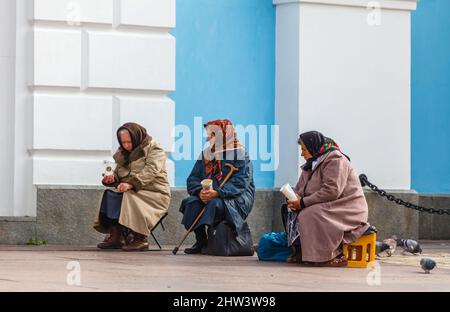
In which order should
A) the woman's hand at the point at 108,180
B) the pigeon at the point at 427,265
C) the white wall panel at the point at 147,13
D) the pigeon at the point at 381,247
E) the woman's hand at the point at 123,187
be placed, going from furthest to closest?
the white wall panel at the point at 147,13 < the woman's hand at the point at 108,180 < the woman's hand at the point at 123,187 < the pigeon at the point at 381,247 < the pigeon at the point at 427,265

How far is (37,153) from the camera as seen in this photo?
1399cm

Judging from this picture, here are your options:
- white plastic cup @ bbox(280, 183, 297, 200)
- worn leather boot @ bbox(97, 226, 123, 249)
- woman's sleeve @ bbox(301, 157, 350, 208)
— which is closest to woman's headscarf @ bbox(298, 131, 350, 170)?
woman's sleeve @ bbox(301, 157, 350, 208)

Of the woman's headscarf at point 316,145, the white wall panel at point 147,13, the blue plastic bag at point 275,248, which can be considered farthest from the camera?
the white wall panel at point 147,13

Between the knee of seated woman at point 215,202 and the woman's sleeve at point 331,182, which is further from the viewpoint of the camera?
the knee of seated woman at point 215,202

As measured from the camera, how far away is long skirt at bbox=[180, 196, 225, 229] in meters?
12.8

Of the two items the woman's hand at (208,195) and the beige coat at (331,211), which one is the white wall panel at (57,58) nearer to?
the woman's hand at (208,195)

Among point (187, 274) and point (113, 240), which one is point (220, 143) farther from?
point (187, 274)

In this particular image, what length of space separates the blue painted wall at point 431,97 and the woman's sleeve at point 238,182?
12.0ft

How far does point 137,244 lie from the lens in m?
13.3

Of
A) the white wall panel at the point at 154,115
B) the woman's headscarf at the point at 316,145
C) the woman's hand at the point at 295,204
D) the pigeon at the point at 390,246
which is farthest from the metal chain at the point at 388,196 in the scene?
the woman's hand at the point at 295,204

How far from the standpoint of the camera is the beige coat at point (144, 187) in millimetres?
13250

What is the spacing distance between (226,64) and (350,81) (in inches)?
57.5

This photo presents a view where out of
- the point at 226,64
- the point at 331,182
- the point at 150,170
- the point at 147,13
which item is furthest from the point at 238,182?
the point at 147,13

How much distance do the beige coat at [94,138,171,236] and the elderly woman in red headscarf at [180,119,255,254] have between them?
15.4 inches
